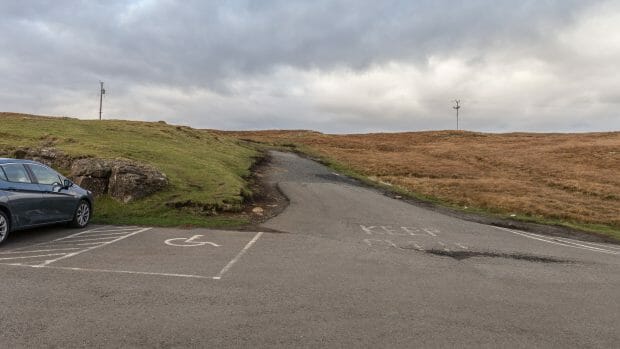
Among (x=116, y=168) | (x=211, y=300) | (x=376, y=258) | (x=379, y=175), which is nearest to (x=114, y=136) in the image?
(x=116, y=168)

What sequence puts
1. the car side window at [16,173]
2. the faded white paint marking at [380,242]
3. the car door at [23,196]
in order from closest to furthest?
the car door at [23,196], the car side window at [16,173], the faded white paint marking at [380,242]

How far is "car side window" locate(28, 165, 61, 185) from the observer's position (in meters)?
12.1

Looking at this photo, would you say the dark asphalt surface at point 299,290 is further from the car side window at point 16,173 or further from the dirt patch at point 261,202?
the dirt patch at point 261,202

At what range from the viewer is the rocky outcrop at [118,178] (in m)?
17.1

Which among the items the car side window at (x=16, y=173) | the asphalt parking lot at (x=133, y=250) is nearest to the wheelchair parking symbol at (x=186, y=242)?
the asphalt parking lot at (x=133, y=250)

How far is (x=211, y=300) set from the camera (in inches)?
279

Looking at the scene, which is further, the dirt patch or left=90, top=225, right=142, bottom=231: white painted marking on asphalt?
the dirt patch

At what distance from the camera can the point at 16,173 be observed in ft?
37.6

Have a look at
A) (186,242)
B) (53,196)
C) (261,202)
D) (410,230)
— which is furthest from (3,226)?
(410,230)

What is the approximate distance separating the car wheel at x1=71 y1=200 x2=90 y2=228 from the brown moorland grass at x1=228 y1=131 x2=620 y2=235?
16726 millimetres

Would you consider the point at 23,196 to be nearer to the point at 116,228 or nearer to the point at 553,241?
the point at 116,228

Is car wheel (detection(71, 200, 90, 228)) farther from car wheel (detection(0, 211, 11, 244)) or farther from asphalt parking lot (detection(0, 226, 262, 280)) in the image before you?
car wheel (detection(0, 211, 11, 244))

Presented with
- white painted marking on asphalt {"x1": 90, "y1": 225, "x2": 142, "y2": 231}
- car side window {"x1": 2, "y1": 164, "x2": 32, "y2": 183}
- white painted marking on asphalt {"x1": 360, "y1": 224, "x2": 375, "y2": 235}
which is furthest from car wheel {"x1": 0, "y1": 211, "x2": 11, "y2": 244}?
white painted marking on asphalt {"x1": 360, "y1": 224, "x2": 375, "y2": 235}

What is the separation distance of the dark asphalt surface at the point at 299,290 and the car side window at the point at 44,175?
4.21ft
